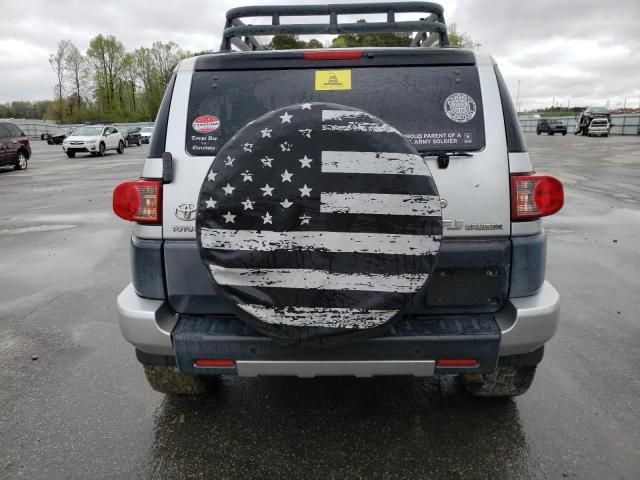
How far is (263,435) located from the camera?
2.83 metres

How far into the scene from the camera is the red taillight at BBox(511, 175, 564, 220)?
A: 2.45m

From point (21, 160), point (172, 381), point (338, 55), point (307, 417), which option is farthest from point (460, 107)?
point (21, 160)

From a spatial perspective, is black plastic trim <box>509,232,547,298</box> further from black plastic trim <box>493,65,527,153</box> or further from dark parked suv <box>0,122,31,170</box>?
dark parked suv <box>0,122,31,170</box>

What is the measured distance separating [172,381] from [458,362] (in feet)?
5.47

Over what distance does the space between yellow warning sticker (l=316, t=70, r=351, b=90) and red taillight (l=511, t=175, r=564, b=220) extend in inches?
Answer: 37.2

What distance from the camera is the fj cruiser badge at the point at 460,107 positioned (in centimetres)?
250

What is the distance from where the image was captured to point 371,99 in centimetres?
253

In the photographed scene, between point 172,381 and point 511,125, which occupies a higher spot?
point 511,125

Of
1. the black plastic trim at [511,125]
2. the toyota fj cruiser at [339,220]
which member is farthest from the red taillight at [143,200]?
the black plastic trim at [511,125]

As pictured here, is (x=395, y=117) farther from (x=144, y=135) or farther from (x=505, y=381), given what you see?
(x=144, y=135)

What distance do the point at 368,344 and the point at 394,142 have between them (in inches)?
35.7

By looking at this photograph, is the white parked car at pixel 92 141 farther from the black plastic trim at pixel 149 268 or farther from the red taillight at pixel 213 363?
the red taillight at pixel 213 363

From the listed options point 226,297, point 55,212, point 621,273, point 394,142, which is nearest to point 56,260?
point 55,212

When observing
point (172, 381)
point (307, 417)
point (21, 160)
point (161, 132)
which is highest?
point (161, 132)
